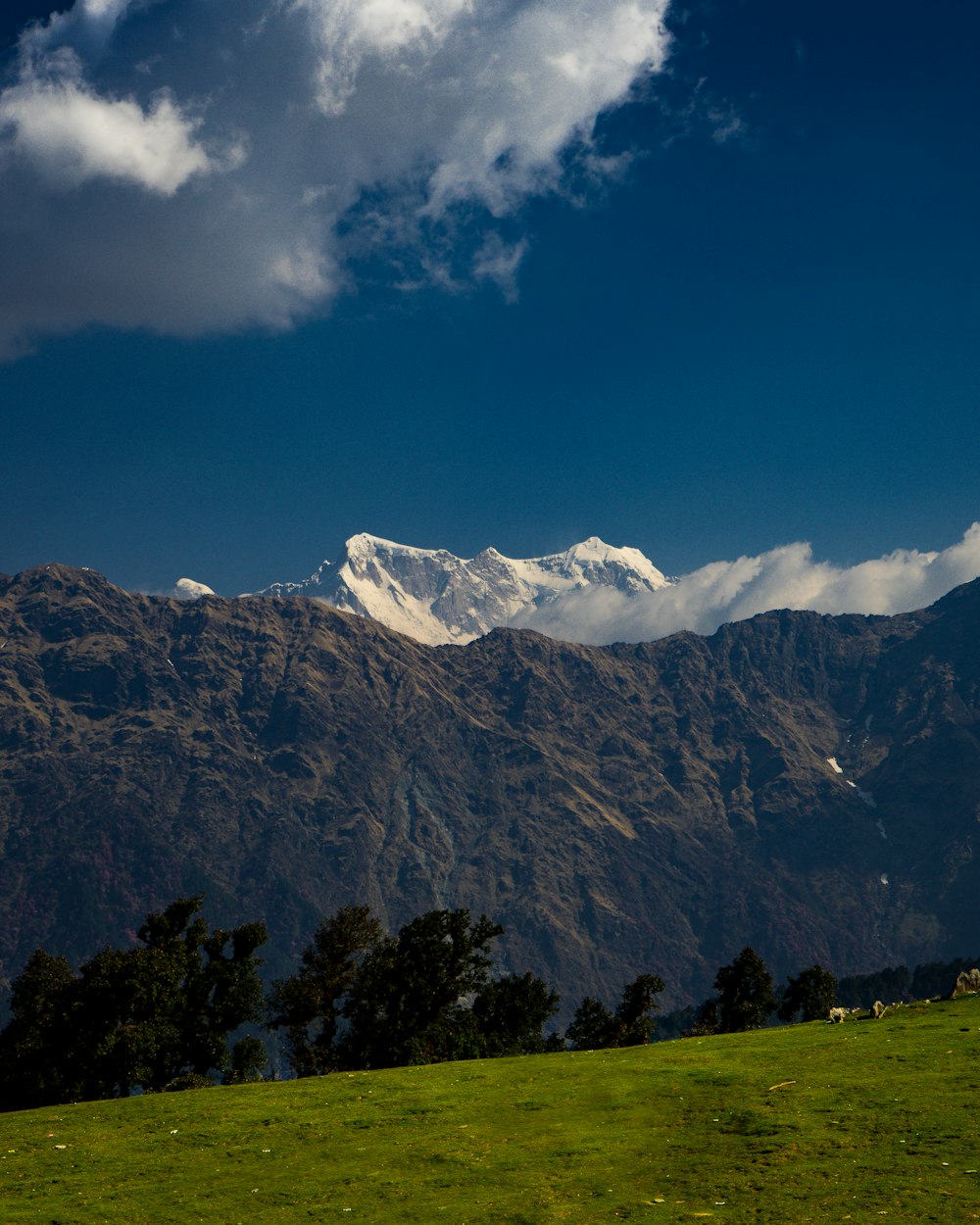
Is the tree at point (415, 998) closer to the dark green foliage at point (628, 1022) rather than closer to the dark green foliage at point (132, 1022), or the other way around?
the dark green foliage at point (132, 1022)

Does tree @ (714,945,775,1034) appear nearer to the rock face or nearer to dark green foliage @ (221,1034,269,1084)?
the rock face

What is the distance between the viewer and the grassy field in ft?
129

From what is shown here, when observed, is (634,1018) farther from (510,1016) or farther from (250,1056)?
(250,1056)

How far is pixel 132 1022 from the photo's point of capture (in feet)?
338

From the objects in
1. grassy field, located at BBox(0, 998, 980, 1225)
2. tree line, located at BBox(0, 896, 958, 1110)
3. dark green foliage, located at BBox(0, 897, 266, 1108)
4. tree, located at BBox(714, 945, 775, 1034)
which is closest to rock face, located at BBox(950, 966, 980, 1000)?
grassy field, located at BBox(0, 998, 980, 1225)

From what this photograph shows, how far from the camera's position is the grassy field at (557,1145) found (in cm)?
3928

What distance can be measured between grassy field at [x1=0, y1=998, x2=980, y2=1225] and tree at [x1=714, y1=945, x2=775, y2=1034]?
239ft

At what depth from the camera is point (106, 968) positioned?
102438 millimetres

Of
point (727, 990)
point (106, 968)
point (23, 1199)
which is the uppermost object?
point (106, 968)

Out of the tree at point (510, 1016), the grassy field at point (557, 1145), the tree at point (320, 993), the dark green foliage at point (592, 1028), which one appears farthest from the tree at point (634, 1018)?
the grassy field at point (557, 1145)

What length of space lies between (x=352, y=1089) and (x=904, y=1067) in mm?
30593

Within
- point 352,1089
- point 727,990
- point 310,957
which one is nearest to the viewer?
point 352,1089

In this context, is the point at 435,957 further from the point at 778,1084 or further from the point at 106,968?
the point at 778,1084

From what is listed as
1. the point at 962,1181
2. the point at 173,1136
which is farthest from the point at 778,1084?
the point at 173,1136
